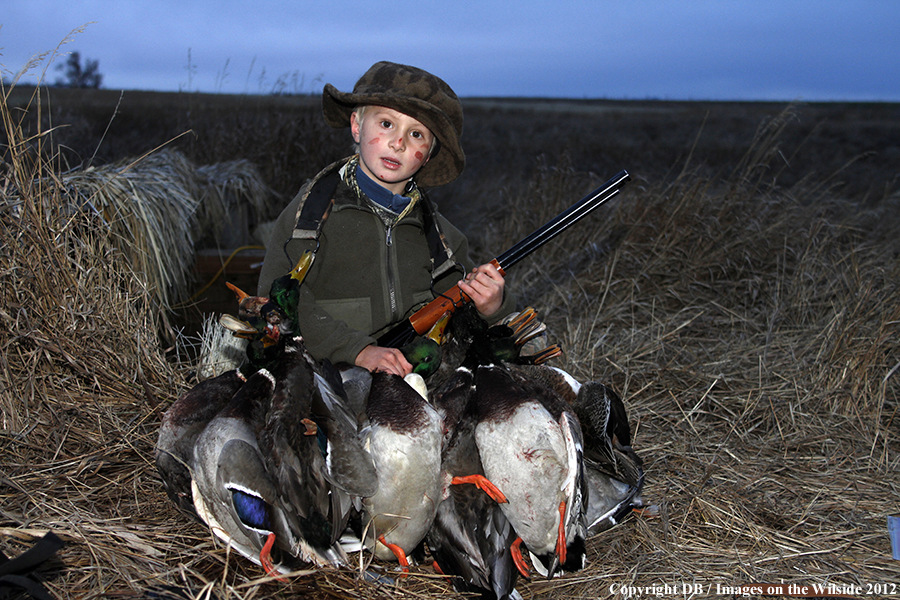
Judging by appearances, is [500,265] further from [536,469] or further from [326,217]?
[536,469]

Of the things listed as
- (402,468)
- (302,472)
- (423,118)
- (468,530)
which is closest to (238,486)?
(302,472)

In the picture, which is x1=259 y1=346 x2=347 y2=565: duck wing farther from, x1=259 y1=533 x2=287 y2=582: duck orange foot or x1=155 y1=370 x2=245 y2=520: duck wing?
x1=155 y1=370 x2=245 y2=520: duck wing

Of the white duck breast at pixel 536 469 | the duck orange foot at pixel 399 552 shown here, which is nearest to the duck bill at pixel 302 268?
the white duck breast at pixel 536 469

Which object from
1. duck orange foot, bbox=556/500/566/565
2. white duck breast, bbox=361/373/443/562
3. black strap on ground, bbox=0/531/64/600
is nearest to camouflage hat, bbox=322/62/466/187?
white duck breast, bbox=361/373/443/562

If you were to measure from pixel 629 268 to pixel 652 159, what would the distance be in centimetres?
984

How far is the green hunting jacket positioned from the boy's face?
0.17 meters

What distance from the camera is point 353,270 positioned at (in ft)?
8.24

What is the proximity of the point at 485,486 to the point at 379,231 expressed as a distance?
3.67 feet

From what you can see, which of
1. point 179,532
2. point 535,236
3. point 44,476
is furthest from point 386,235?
point 44,476

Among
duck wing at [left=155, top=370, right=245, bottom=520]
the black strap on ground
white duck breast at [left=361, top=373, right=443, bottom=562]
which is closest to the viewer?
the black strap on ground

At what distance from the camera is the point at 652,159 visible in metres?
13.8

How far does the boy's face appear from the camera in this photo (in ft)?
7.66

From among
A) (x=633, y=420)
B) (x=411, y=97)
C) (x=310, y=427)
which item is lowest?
(x=633, y=420)

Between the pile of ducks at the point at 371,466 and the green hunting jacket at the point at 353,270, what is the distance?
27 centimetres
